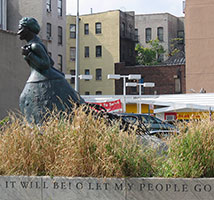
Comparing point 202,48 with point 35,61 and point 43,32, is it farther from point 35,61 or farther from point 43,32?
point 35,61

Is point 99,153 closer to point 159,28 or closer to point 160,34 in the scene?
point 160,34

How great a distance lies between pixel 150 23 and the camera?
2771 inches

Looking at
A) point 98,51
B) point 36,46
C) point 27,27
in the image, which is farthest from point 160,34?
point 36,46

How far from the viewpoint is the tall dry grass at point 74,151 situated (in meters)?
7.05

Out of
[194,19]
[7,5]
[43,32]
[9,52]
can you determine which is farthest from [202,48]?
[9,52]

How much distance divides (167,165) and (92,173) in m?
1.08

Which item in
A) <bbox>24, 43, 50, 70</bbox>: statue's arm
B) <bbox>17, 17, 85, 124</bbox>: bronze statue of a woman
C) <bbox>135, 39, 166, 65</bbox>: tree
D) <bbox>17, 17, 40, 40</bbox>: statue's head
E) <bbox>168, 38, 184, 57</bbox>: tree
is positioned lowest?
<bbox>17, 17, 85, 124</bbox>: bronze statue of a woman

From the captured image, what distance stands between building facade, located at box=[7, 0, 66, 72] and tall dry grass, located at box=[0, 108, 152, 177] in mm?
41409

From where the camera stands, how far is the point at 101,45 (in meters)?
63.3

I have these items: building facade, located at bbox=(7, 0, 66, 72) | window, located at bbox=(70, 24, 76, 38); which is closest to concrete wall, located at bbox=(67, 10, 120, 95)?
window, located at bbox=(70, 24, 76, 38)

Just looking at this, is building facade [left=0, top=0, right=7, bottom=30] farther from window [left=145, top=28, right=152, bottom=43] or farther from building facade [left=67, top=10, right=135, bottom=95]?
window [left=145, top=28, right=152, bottom=43]

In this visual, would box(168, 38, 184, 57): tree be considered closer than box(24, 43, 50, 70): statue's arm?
No

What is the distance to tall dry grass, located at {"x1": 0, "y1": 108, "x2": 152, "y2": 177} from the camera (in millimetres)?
7051

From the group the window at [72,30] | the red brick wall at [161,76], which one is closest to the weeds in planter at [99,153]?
the red brick wall at [161,76]
